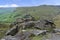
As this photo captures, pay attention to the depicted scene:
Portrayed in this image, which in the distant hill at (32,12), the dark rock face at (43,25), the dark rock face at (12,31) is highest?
the dark rock face at (43,25)

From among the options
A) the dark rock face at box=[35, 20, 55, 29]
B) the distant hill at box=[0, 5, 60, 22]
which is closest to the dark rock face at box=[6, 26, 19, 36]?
the dark rock face at box=[35, 20, 55, 29]

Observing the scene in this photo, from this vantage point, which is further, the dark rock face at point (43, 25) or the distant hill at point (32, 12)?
the distant hill at point (32, 12)

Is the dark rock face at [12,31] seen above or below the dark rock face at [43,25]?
below

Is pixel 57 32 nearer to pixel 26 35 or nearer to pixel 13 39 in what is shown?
pixel 26 35

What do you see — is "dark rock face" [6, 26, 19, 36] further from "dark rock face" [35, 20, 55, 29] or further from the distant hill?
the distant hill

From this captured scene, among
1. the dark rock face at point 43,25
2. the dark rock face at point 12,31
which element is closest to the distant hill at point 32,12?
the dark rock face at point 43,25

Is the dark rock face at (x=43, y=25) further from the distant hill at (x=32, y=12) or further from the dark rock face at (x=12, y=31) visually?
the distant hill at (x=32, y=12)

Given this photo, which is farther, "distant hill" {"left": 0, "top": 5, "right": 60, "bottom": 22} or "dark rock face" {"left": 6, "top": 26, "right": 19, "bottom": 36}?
"distant hill" {"left": 0, "top": 5, "right": 60, "bottom": 22}

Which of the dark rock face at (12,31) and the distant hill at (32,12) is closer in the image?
the dark rock face at (12,31)

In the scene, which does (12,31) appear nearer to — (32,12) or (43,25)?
(43,25)
